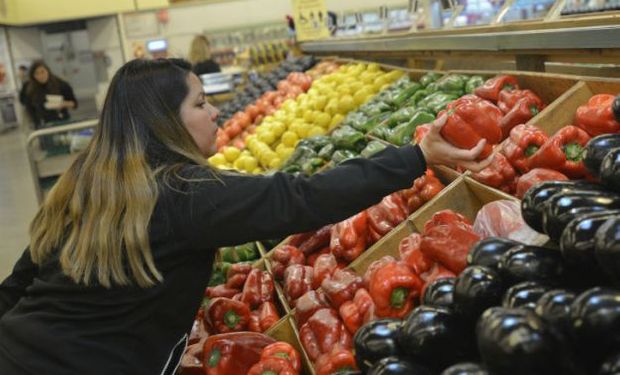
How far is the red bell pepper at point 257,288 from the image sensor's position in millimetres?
3102

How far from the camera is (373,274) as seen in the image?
2398 mm

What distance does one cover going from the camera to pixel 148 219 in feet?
6.66

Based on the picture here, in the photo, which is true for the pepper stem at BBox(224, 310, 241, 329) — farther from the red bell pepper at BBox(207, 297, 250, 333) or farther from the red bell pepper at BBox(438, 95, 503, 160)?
the red bell pepper at BBox(438, 95, 503, 160)

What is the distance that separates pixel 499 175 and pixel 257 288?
1164 millimetres

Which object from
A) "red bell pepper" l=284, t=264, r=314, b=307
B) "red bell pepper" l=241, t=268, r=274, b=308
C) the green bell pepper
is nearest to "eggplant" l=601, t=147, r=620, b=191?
"red bell pepper" l=284, t=264, r=314, b=307

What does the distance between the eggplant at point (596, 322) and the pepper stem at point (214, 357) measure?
158 cm

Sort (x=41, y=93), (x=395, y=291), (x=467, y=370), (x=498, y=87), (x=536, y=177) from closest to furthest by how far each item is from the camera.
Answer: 1. (x=467, y=370)
2. (x=395, y=291)
3. (x=536, y=177)
4. (x=498, y=87)
5. (x=41, y=93)

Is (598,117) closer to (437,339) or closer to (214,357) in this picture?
(437,339)

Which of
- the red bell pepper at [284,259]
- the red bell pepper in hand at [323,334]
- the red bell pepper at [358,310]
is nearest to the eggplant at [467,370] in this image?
the red bell pepper at [358,310]

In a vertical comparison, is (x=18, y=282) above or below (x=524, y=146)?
below

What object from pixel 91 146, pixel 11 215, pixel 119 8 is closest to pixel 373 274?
pixel 91 146

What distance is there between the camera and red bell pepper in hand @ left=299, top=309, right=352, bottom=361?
244cm

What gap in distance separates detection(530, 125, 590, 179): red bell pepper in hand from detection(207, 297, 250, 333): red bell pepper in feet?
4.16

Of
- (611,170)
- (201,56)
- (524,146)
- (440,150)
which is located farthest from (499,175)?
(201,56)
